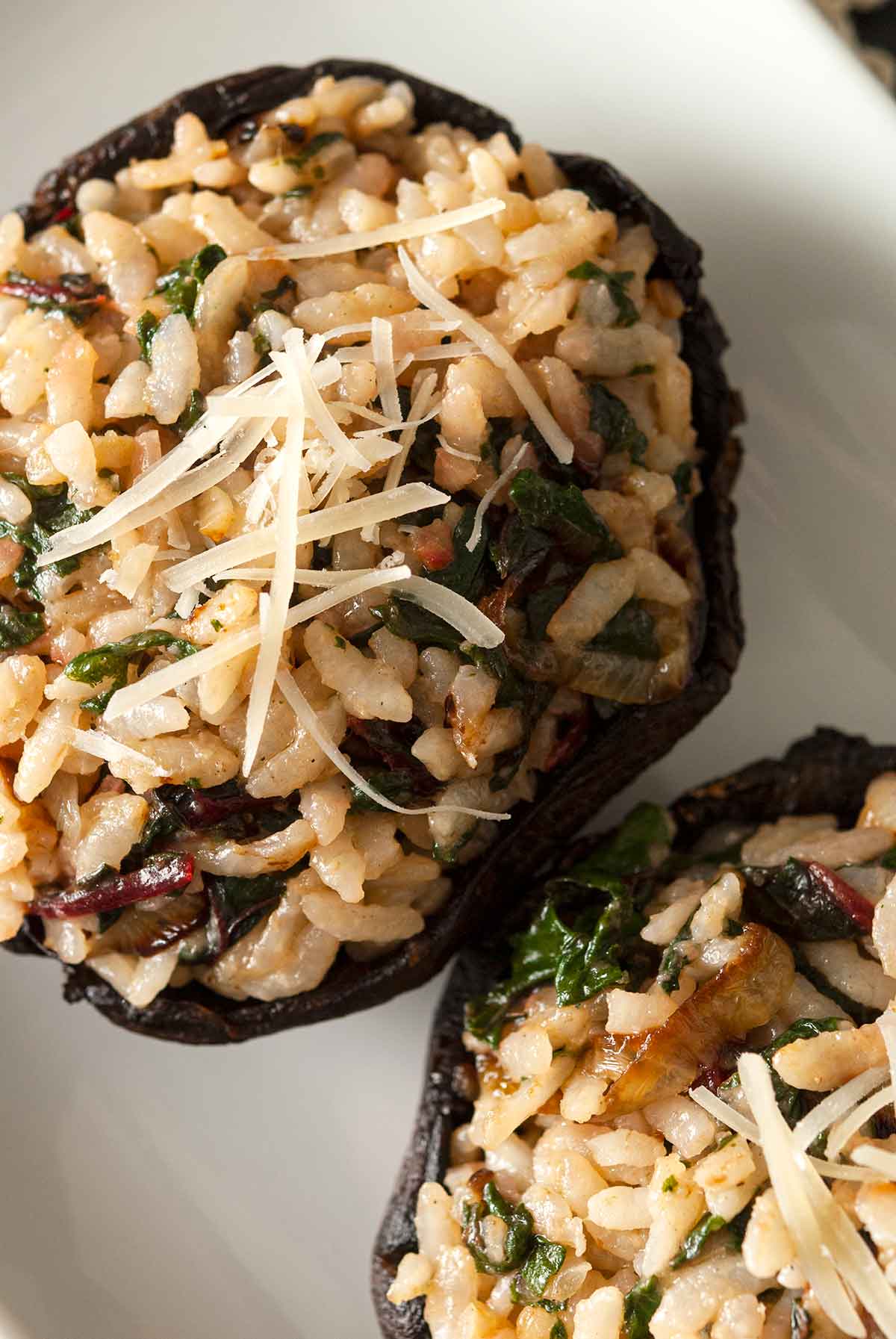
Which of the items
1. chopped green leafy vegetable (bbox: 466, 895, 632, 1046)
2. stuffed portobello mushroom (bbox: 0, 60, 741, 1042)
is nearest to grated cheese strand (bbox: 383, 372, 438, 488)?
stuffed portobello mushroom (bbox: 0, 60, 741, 1042)

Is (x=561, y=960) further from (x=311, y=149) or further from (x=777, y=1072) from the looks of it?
(x=311, y=149)

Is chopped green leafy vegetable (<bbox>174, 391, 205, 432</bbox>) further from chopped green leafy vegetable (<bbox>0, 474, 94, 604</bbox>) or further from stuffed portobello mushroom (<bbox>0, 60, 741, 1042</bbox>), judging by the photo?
chopped green leafy vegetable (<bbox>0, 474, 94, 604</bbox>)

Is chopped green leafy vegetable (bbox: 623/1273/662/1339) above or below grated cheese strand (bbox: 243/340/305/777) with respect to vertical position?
below

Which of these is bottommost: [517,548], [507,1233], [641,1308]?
[507,1233]

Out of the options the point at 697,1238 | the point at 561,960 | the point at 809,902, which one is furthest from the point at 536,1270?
the point at 809,902

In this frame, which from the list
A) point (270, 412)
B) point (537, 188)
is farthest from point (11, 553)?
point (537, 188)

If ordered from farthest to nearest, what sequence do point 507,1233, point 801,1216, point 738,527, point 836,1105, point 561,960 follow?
1. point 738,527
2. point 561,960
3. point 507,1233
4. point 836,1105
5. point 801,1216

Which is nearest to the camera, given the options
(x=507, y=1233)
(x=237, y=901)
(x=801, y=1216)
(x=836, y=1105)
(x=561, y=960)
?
(x=801, y=1216)
